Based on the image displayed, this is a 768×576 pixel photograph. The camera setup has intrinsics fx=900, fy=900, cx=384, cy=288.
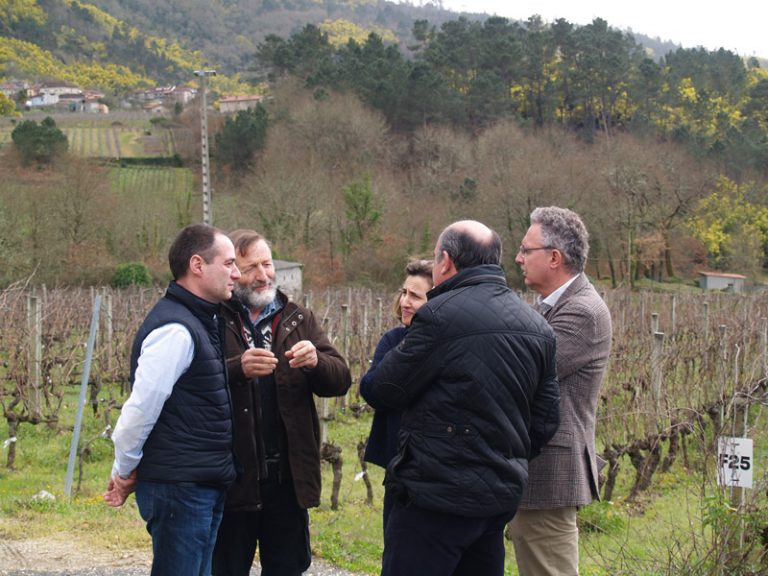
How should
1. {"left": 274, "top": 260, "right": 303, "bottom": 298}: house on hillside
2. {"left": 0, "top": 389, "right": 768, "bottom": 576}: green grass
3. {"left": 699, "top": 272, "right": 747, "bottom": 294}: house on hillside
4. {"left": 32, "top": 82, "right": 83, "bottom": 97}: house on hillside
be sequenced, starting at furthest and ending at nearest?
{"left": 32, "top": 82, "right": 83, "bottom": 97}: house on hillside → {"left": 699, "top": 272, "right": 747, "bottom": 294}: house on hillside → {"left": 274, "top": 260, "right": 303, "bottom": 298}: house on hillside → {"left": 0, "top": 389, "right": 768, "bottom": 576}: green grass

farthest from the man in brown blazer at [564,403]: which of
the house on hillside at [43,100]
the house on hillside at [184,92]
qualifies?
the house on hillside at [184,92]

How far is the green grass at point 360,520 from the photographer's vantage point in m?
Result: 4.02

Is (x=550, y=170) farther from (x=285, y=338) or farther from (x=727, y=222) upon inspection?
(x=285, y=338)

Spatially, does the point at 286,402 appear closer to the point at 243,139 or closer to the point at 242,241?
the point at 242,241

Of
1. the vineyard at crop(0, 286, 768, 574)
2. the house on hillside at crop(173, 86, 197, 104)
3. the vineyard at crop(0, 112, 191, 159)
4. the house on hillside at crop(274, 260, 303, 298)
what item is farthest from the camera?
the house on hillside at crop(173, 86, 197, 104)

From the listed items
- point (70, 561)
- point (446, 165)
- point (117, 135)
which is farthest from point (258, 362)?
point (117, 135)

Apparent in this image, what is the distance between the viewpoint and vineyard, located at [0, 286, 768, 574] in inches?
141

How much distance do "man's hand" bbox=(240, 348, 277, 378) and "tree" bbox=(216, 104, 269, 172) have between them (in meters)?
42.6

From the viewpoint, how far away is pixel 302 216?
34781mm

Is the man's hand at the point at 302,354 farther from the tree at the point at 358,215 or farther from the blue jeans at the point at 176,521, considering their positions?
the tree at the point at 358,215

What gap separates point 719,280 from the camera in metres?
38.6

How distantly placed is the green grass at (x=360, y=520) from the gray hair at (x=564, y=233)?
1144 millimetres

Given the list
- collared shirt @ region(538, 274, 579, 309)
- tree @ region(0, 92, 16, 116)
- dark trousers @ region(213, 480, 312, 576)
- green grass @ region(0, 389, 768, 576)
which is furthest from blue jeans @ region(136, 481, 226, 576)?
tree @ region(0, 92, 16, 116)

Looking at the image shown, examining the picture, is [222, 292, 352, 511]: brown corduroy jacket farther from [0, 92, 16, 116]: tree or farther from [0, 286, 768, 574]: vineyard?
[0, 92, 16, 116]: tree
